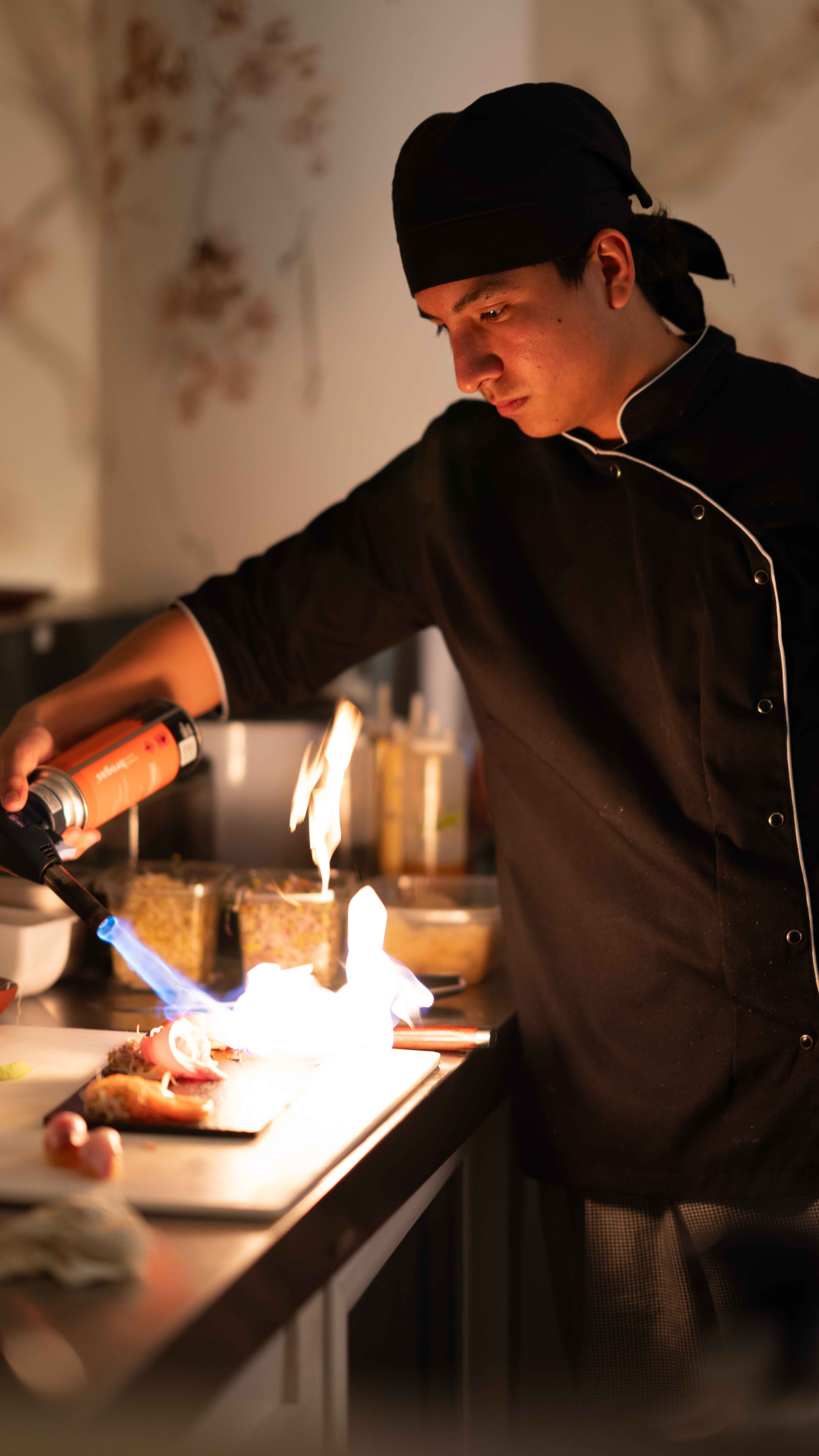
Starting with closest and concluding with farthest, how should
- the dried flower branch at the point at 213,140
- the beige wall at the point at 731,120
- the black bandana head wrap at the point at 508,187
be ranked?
the black bandana head wrap at the point at 508,187 → the beige wall at the point at 731,120 → the dried flower branch at the point at 213,140

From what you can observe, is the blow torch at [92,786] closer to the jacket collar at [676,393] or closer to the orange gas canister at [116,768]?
the orange gas canister at [116,768]

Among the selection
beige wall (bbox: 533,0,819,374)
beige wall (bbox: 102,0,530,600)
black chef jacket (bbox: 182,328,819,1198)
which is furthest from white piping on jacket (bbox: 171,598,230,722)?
beige wall (bbox: 533,0,819,374)

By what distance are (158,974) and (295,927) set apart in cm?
19

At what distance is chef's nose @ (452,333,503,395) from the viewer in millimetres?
1118

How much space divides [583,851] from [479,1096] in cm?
27

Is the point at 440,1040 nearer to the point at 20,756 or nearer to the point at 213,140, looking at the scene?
the point at 20,756

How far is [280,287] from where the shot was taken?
2.29 meters

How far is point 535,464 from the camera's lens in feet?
4.28

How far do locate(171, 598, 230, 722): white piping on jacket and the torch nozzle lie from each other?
1.15ft

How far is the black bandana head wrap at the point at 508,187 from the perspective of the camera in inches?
42.5

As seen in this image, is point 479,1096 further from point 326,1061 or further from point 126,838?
point 126,838

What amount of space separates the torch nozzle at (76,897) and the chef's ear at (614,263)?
2.44 feet

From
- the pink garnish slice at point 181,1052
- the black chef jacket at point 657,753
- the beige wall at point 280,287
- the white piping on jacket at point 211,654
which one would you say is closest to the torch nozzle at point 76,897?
the pink garnish slice at point 181,1052

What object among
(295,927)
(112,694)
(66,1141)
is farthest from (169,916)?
(66,1141)
